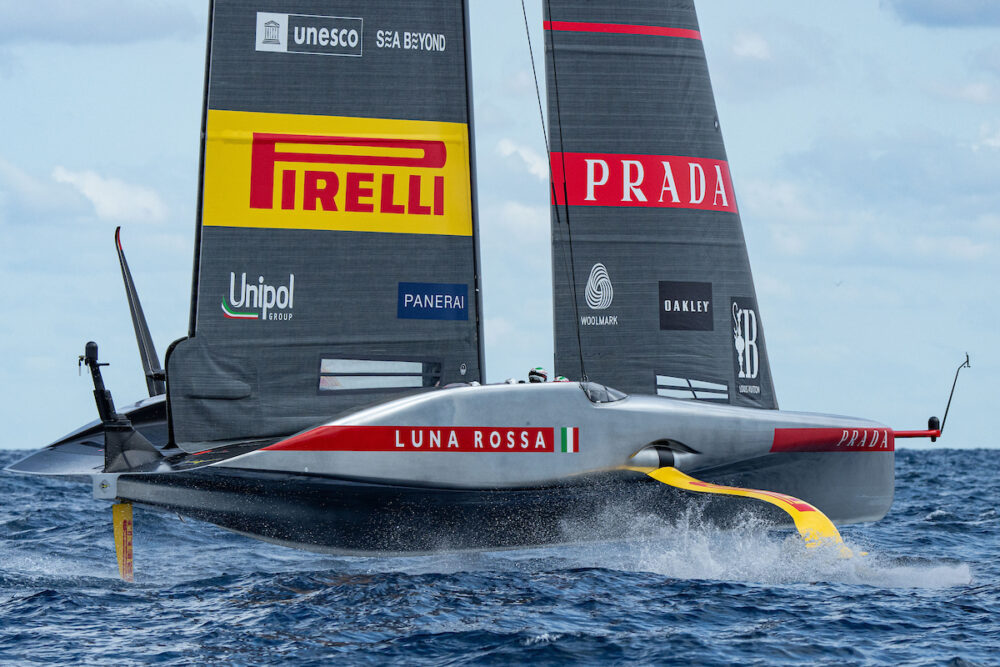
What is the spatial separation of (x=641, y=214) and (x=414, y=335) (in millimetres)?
2566

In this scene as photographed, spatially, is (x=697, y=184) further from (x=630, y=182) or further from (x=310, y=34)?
(x=310, y=34)

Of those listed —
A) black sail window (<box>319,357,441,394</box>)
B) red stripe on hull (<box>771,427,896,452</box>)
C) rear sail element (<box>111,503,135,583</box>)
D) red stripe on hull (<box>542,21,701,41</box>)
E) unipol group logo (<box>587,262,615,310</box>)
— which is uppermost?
red stripe on hull (<box>542,21,701,41</box>)

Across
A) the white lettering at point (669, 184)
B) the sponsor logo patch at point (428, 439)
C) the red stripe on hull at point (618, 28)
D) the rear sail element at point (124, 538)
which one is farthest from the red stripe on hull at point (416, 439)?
the red stripe on hull at point (618, 28)

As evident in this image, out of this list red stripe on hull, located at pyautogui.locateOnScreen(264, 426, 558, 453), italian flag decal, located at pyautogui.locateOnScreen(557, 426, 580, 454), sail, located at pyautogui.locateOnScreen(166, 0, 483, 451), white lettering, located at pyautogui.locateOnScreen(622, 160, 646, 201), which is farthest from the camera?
white lettering, located at pyautogui.locateOnScreen(622, 160, 646, 201)

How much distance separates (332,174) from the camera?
30.1 ft

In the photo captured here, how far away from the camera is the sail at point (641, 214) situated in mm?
10359

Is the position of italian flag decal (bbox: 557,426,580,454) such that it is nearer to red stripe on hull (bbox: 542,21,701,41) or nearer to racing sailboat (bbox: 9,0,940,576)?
racing sailboat (bbox: 9,0,940,576)

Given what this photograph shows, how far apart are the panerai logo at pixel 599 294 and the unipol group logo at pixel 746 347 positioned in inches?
51.4

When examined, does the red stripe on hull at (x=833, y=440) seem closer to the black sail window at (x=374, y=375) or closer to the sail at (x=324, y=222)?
the sail at (x=324, y=222)

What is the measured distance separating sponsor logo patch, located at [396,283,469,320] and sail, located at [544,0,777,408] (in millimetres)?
1179

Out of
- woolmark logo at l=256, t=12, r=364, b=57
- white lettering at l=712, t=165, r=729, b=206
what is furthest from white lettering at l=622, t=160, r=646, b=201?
woolmark logo at l=256, t=12, r=364, b=57

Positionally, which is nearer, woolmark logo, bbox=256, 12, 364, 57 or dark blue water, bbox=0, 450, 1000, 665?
dark blue water, bbox=0, 450, 1000, 665

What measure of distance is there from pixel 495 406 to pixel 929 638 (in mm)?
3231

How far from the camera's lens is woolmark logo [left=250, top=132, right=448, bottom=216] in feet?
29.8
